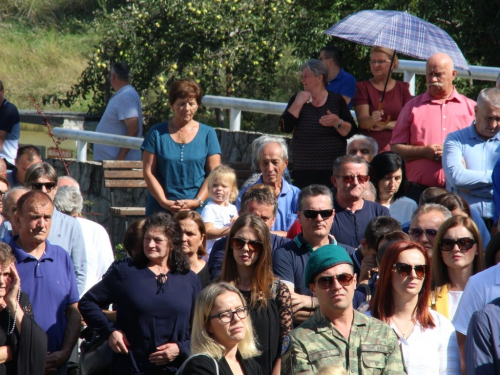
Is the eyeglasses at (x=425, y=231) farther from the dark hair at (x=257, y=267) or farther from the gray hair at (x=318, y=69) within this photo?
the gray hair at (x=318, y=69)

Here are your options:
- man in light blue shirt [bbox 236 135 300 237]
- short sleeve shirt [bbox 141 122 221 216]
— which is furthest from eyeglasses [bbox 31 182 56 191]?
man in light blue shirt [bbox 236 135 300 237]

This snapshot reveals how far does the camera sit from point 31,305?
6.07m

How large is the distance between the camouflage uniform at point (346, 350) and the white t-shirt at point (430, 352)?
177 mm

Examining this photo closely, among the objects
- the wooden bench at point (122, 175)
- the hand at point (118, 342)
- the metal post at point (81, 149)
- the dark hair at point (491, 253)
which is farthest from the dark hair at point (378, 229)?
the metal post at point (81, 149)

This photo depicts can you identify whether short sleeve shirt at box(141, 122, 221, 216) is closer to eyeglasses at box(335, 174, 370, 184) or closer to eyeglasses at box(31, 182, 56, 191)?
eyeglasses at box(31, 182, 56, 191)

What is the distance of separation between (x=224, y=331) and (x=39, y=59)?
20099 millimetres

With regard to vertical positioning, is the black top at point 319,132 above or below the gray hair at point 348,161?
above

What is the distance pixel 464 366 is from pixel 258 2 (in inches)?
401

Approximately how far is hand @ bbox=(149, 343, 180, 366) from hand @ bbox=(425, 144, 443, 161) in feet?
10.6

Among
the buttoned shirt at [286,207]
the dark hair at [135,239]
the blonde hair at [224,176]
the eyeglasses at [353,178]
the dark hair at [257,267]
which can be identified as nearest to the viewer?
the dark hair at [257,267]

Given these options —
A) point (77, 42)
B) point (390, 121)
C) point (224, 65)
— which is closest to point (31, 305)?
point (390, 121)

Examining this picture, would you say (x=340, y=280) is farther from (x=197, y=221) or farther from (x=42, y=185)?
(x=42, y=185)

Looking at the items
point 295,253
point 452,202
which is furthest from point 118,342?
point 452,202

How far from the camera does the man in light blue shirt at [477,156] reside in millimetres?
7469
